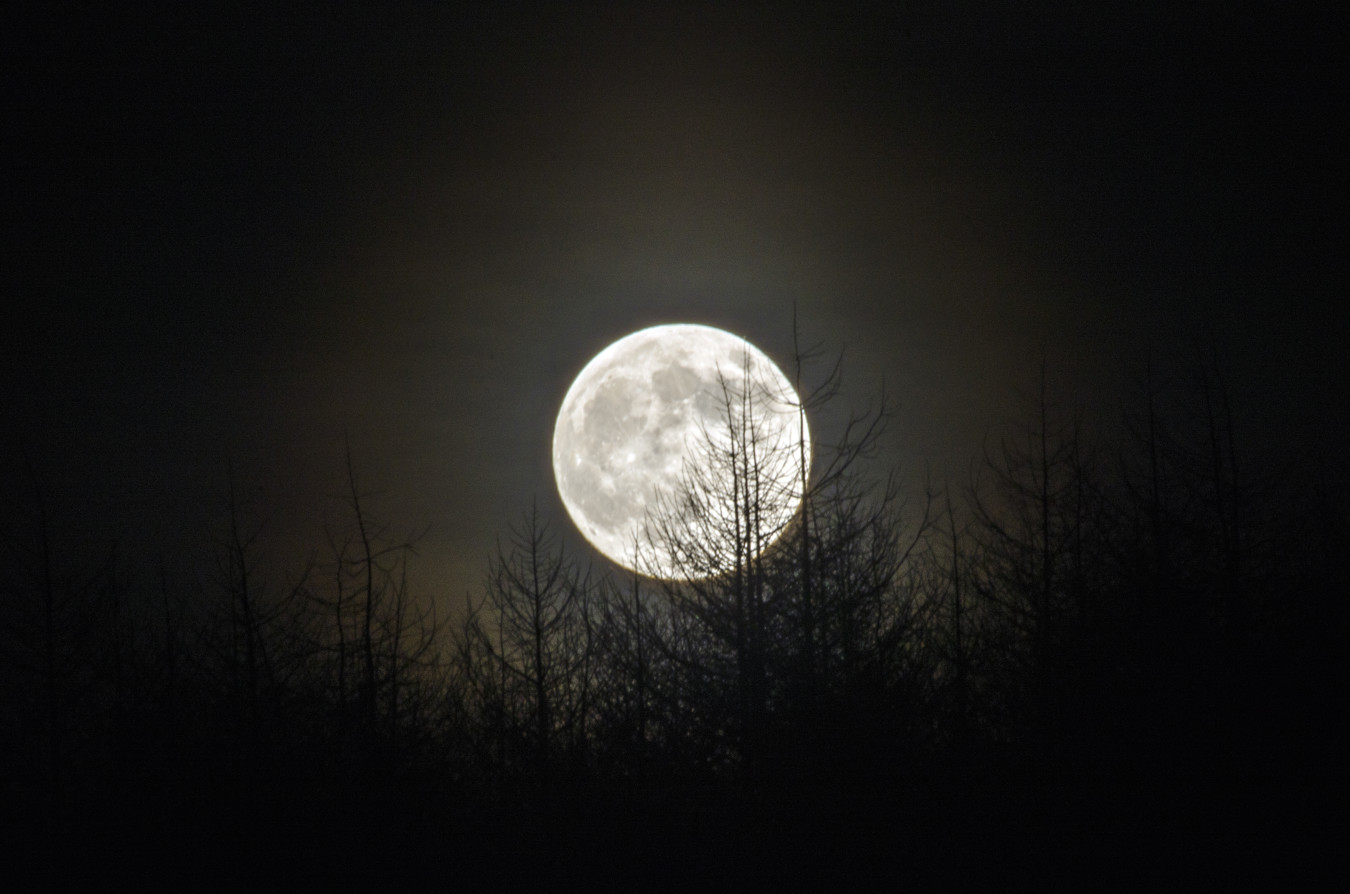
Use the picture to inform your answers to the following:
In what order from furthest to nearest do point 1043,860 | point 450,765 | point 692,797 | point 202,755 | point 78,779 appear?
point 450,765 < point 78,779 < point 202,755 < point 692,797 < point 1043,860

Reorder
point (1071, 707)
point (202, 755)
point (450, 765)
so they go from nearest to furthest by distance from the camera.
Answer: point (1071, 707) < point (202, 755) < point (450, 765)

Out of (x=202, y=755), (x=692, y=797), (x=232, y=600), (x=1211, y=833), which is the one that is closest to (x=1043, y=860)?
(x=1211, y=833)

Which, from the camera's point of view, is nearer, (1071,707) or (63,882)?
(63,882)

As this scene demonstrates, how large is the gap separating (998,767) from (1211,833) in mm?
2641

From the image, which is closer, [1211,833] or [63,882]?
[1211,833]

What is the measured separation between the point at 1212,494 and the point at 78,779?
20.0 metres

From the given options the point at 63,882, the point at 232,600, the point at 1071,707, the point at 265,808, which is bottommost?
the point at 63,882

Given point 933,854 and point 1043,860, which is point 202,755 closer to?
point 933,854

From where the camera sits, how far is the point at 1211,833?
11242mm

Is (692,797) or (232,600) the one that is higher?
(232,600)

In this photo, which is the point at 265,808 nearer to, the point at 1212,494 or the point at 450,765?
the point at 450,765

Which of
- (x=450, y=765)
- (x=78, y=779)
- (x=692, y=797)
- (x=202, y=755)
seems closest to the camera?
(x=692, y=797)

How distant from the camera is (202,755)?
14.1 m

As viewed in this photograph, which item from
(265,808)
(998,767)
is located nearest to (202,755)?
(265,808)
